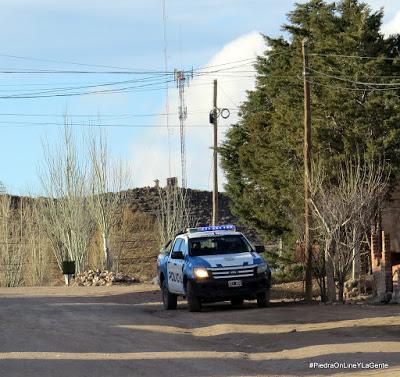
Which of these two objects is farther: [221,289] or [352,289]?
[352,289]

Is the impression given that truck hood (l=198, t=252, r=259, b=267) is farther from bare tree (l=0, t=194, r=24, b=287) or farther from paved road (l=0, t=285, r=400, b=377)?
bare tree (l=0, t=194, r=24, b=287)

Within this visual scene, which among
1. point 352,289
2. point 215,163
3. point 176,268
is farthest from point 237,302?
point 215,163

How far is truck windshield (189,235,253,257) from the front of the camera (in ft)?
69.4

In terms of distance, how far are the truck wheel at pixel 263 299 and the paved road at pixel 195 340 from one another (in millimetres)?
311

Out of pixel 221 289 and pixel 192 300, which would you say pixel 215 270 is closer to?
pixel 221 289

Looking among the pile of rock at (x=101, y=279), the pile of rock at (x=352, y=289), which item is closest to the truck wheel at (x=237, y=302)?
the pile of rock at (x=352, y=289)

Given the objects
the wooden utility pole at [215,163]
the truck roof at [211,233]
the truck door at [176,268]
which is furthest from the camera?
the wooden utility pole at [215,163]

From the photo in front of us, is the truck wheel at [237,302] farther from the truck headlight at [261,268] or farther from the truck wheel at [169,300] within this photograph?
the truck headlight at [261,268]

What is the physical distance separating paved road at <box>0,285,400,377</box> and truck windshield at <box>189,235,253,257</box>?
1.42 meters

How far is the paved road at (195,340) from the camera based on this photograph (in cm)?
1157

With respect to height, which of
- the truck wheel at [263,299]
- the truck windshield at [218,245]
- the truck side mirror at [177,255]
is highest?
the truck windshield at [218,245]

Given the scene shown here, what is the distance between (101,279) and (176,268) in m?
17.3

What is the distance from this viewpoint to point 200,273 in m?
20.1

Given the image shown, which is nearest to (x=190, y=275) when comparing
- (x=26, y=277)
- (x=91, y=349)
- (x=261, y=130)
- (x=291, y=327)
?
(x=291, y=327)
